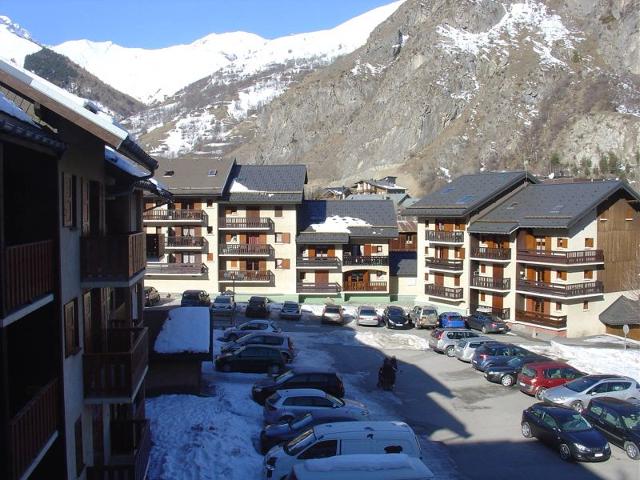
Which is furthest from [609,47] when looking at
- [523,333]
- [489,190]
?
[523,333]

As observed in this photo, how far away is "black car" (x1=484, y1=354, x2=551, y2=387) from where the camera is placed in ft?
92.1

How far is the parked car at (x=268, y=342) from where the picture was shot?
29.2 metres

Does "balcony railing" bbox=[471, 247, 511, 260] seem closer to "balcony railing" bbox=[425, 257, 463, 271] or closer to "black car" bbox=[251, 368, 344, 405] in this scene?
"balcony railing" bbox=[425, 257, 463, 271]

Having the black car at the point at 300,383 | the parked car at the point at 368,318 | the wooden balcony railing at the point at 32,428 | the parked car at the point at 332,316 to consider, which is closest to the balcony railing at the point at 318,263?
the parked car at the point at 332,316

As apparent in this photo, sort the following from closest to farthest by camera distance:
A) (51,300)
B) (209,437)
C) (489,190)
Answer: (51,300), (209,437), (489,190)

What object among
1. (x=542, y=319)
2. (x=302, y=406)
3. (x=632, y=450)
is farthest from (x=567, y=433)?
(x=542, y=319)

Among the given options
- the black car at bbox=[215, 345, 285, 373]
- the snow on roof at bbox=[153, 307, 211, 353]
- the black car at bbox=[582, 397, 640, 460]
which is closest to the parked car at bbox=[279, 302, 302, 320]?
the black car at bbox=[215, 345, 285, 373]

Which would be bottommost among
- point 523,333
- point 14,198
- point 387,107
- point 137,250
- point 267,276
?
point 523,333

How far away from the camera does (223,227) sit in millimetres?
50906

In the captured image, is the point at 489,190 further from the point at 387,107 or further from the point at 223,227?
the point at 387,107

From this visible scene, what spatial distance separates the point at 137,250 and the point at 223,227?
38390mm

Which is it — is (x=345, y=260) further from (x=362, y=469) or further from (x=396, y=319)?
(x=362, y=469)

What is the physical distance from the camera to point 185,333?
21.9 meters

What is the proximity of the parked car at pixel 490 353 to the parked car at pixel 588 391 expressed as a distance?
5.29 m
